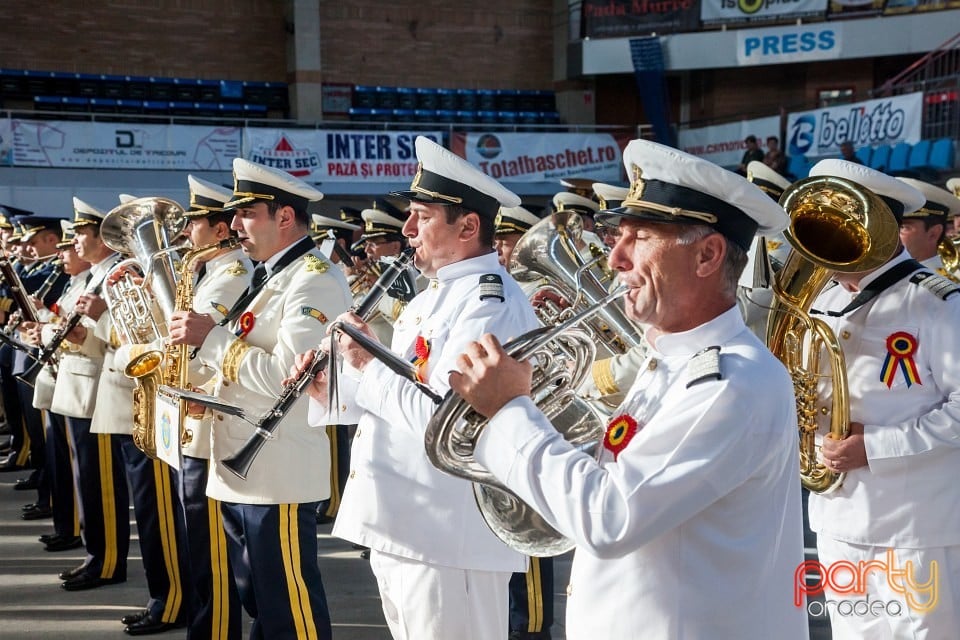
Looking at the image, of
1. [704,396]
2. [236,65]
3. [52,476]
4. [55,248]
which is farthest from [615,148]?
[704,396]

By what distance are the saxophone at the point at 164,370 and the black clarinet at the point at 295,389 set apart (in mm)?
534

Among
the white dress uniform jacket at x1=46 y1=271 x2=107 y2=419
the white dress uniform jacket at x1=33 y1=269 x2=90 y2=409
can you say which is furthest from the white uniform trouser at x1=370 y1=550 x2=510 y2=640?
the white dress uniform jacket at x1=33 y1=269 x2=90 y2=409

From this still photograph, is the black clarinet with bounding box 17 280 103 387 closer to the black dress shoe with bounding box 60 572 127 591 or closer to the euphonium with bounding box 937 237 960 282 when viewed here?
the black dress shoe with bounding box 60 572 127 591

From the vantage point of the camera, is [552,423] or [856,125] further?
[856,125]

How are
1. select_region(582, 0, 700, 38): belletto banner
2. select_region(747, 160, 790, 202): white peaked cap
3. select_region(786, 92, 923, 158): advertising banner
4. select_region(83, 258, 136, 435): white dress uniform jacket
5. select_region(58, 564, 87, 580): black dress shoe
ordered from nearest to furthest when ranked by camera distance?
select_region(747, 160, 790, 202): white peaked cap → select_region(83, 258, 136, 435): white dress uniform jacket → select_region(58, 564, 87, 580): black dress shoe → select_region(786, 92, 923, 158): advertising banner → select_region(582, 0, 700, 38): belletto banner

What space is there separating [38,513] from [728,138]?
49.5 feet

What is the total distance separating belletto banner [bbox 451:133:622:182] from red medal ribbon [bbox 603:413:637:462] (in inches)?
670

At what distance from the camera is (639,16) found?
71.2ft

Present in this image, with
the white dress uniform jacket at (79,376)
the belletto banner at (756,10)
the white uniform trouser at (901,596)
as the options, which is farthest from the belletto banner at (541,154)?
the white uniform trouser at (901,596)

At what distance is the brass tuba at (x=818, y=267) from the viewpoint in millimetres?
3168

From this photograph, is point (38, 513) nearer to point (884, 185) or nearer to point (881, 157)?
point (884, 185)

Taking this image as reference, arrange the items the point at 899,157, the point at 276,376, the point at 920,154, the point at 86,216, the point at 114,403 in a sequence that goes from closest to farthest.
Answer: the point at 276,376
the point at 114,403
the point at 86,216
the point at 920,154
the point at 899,157

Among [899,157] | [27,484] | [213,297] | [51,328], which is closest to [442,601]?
[213,297]

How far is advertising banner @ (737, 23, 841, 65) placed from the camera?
2061cm
